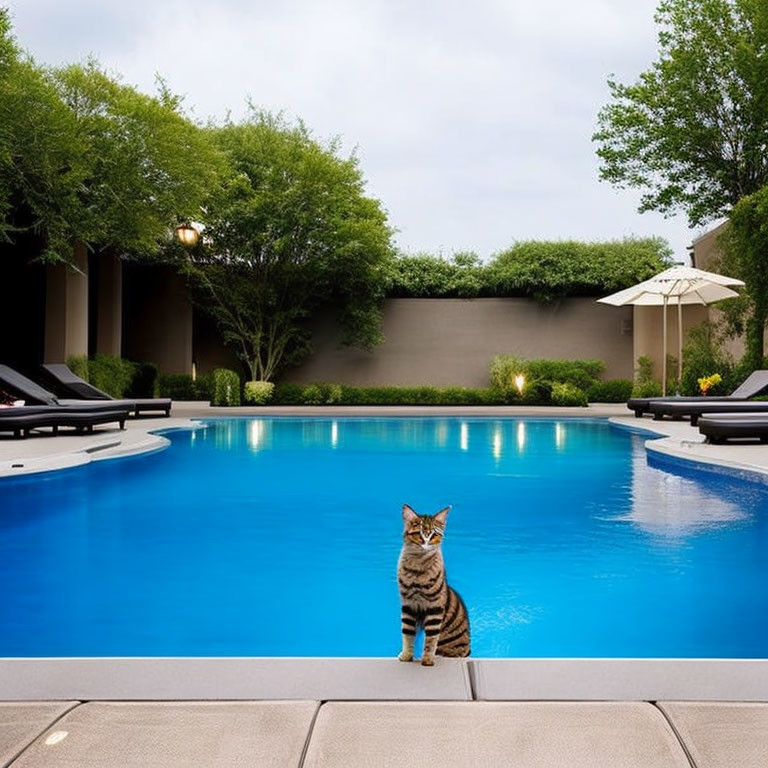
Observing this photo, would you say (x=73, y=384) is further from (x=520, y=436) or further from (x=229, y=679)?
(x=229, y=679)

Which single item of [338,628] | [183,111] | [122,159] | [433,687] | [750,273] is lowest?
[338,628]

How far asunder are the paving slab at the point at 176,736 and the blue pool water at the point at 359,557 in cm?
159

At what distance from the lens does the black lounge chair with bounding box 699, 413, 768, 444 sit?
1064 centimetres

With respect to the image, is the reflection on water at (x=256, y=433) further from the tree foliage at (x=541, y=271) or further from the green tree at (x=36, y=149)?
the tree foliage at (x=541, y=271)

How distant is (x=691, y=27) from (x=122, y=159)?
12.2 metres

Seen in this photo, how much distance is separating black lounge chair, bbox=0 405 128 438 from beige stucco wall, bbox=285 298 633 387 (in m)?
9.80

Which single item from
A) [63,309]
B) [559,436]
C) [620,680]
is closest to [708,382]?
[559,436]

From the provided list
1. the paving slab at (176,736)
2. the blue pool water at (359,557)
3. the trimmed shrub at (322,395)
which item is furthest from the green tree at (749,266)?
the paving slab at (176,736)

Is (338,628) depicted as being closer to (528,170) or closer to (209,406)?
(209,406)

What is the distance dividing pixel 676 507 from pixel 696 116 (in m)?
13.3

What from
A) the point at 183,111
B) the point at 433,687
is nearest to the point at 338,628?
the point at 433,687

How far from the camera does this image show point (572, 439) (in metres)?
13.2

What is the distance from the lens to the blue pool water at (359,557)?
13.1 feet

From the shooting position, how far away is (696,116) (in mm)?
17938
